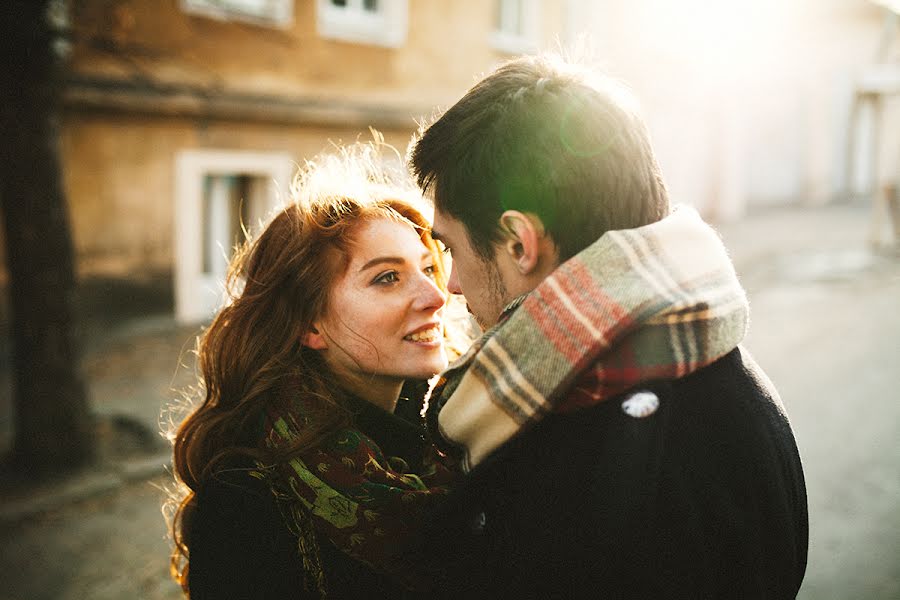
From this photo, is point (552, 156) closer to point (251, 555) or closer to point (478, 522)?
point (478, 522)

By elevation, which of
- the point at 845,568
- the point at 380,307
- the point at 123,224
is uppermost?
the point at 380,307

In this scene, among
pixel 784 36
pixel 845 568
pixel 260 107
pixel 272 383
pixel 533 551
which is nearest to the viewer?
pixel 533 551

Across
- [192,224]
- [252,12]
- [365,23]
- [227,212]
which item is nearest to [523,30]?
[365,23]

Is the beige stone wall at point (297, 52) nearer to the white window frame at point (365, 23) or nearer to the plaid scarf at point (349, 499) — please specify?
the white window frame at point (365, 23)

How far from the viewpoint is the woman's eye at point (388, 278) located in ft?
7.22

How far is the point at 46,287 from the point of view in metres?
5.36

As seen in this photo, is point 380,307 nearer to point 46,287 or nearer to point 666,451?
point 666,451

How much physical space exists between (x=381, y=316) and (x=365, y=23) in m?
10.2

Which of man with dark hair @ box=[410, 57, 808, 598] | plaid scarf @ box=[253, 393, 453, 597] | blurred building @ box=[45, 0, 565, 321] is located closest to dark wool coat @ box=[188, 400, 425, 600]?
plaid scarf @ box=[253, 393, 453, 597]

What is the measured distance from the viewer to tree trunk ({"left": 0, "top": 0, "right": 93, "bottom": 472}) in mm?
5125

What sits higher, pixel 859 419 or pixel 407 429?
pixel 407 429

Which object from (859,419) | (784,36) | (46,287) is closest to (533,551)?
(46,287)

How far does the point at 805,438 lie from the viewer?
6.67m

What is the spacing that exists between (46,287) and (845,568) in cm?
555
